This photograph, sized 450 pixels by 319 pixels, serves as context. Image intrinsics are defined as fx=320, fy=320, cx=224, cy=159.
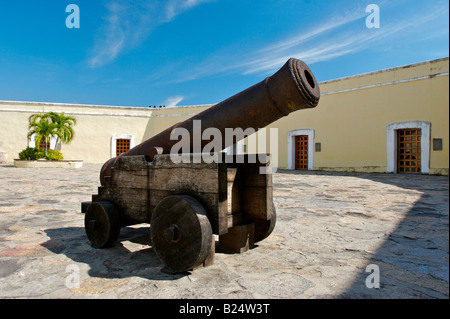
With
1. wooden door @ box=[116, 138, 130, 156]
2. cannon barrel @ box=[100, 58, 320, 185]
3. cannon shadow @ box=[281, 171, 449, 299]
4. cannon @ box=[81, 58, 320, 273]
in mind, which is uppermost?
wooden door @ box=[116, 138, 130, 156]

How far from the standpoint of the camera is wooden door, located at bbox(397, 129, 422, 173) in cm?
1246

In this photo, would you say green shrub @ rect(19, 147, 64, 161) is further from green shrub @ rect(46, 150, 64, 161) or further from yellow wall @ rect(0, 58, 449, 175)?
yellow wall @ rect(0, 58, 449, 175)

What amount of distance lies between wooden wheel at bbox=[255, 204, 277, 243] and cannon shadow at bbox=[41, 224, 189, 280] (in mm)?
957

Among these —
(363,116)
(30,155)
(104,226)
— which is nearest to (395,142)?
(363,116)

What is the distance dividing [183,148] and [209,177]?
0.70 m

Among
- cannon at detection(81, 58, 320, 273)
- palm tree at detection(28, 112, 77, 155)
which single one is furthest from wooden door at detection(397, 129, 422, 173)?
palm tree at detection(28, 112, 77, 155)

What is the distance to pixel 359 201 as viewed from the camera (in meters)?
5.64

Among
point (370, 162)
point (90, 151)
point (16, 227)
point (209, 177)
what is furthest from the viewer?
point (90, 151)

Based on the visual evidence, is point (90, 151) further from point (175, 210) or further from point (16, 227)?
point (175, 210)

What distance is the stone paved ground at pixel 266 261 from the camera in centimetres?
205

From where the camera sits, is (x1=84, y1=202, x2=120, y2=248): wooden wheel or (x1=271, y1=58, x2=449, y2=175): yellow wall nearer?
(x1=84, y1=202, x2=120, y2=248): wooden wheel

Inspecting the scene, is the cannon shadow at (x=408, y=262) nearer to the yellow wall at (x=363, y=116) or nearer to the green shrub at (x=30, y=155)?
the yellow wall at (x=363, y=116)

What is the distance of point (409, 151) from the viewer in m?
12.8
